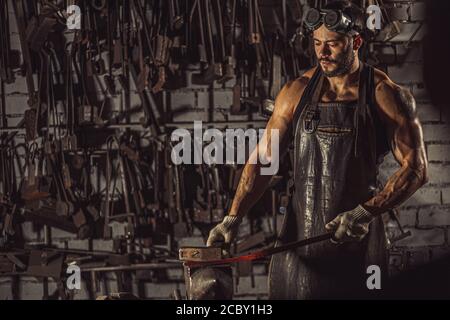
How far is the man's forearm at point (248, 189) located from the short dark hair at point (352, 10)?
1005 mm

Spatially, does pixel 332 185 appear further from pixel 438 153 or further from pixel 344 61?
pixel 438 153

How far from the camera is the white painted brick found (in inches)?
159

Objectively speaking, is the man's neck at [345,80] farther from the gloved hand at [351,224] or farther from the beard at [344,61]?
the gloved hand at [351,224]

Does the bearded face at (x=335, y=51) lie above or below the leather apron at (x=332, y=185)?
above

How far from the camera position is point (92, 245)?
14.0 feet

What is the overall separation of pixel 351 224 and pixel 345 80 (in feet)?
2.68

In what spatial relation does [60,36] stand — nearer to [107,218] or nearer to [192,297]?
[107,218]

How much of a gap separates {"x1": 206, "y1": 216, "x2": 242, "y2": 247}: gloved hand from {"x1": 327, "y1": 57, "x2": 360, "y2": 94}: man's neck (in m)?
0.98

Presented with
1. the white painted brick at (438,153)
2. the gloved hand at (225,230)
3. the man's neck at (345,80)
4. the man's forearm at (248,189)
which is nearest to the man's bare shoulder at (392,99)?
the man's neck at (345,80)

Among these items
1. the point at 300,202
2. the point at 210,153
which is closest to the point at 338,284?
the point at 300,202

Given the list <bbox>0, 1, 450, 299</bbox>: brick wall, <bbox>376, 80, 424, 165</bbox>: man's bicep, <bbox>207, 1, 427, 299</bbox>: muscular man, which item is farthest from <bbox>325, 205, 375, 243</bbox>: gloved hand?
<bbox>0, 1, 450, 299</bbox>: brick wall

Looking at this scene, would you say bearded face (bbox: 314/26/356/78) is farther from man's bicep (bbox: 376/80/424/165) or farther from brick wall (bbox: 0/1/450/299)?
brick wall (bbox: 0/1/450/299)

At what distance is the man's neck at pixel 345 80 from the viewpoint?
12.3 feet

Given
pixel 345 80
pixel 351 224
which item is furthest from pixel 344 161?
pixel 345 80
